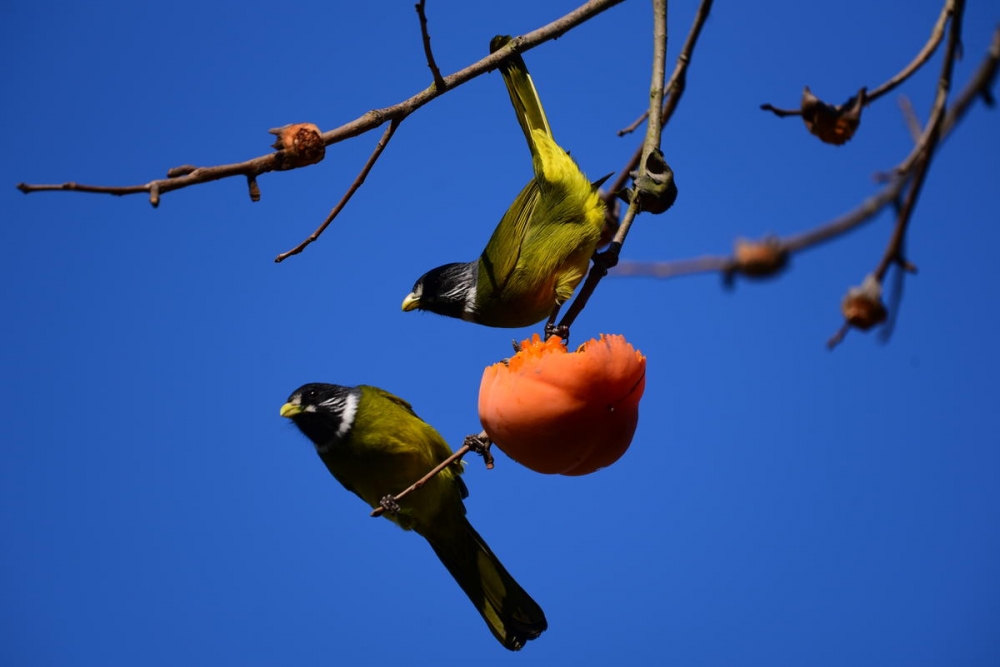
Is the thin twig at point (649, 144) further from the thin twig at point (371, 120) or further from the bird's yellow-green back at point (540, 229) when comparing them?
the bird's yellow-green back at point (540, 229)

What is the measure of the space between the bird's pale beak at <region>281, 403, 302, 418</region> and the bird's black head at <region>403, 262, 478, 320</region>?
2.88 ft

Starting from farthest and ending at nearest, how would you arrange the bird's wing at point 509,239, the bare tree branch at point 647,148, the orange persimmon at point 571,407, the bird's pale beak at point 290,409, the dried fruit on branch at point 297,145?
the bird's pale beak at point 290,409
the bird's wing at point 509,239
the bare tree branch at point 647,148
the orange persimmon at point 571,407
the dried fruit on branch at point 297,145

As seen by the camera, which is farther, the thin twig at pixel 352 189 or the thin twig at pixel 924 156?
the thin twig at pixel 352 189

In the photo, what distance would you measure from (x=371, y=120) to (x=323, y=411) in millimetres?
2480

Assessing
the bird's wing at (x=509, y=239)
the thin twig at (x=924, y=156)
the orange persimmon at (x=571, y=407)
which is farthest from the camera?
the bird's wing at (x=509, y=239)

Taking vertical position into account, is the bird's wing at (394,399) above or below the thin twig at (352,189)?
above

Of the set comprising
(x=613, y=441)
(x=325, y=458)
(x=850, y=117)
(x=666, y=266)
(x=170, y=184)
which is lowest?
(x=666, y=266)

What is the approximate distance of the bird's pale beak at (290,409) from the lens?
5.12 m

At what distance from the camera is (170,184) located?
227 centimetres

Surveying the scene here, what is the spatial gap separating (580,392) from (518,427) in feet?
0.69

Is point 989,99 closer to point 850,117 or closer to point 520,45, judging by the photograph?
point 850,117

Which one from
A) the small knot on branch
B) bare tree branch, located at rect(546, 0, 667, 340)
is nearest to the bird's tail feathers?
bare tree branch, located at rect(546, 0, 667, 340)

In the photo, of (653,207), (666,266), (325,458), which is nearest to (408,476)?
(325,458)

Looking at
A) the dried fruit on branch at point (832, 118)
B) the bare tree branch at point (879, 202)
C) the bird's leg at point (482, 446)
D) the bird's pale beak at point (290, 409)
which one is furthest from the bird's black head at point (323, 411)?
the bare tree branch at point (879, 202)
